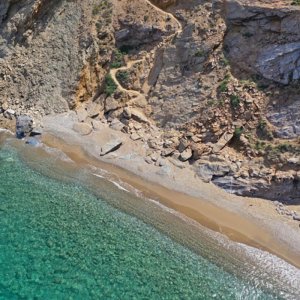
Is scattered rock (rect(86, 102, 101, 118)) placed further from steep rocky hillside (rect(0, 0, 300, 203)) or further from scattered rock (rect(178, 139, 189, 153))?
scattered rock (rect(178, 139, 189, 153))

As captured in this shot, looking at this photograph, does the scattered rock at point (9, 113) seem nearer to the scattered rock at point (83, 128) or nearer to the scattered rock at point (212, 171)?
the scattered rock at point (83, 128)

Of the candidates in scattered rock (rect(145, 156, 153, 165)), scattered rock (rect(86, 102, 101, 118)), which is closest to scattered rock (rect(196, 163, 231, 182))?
scattered rock (rect(145, 156, 153, 165))

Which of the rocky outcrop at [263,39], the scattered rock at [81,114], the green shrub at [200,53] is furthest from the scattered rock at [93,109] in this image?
the rocky outcrop at [263,39]

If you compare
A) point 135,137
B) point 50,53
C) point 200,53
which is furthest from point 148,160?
point 50,53

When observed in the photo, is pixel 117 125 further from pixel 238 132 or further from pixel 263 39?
pixel 263 39

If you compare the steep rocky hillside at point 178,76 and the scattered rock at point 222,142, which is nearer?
the steep rocky hillside at point 178,76

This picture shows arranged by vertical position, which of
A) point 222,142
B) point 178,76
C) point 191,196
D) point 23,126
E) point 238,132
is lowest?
point 23,126
